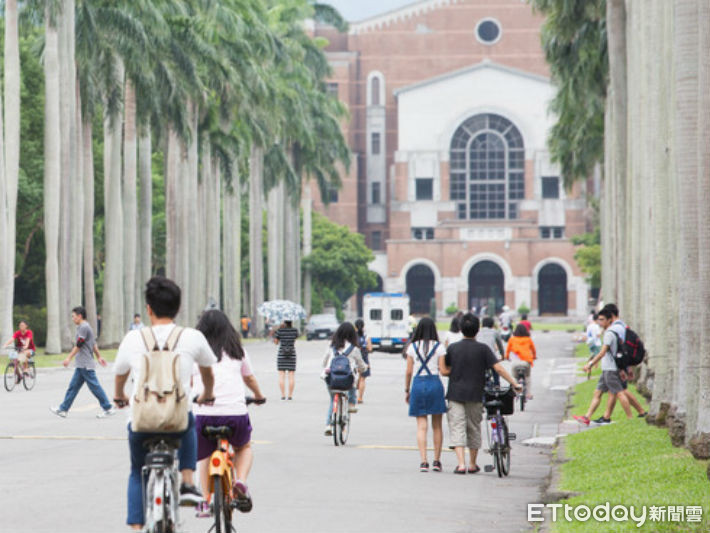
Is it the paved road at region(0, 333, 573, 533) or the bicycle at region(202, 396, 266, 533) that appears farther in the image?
the paved road at region(0, 333, 573, 533)

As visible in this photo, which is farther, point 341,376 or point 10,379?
point 10,379

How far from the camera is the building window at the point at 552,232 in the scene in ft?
338

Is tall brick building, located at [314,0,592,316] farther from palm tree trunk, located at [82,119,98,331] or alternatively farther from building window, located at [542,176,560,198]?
palm tree trunk, located at [82,119,98,331]

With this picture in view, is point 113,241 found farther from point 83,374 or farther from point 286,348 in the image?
point 83,374

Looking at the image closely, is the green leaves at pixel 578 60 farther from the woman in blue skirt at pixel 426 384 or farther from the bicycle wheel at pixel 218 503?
the bicycle wheel at pixel 218 503

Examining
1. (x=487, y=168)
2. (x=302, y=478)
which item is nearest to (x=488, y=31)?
(x=487, y=168)

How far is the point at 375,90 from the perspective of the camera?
110875 millimetres

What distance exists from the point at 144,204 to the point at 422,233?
183ft

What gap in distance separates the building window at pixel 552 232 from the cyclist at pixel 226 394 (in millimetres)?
94253

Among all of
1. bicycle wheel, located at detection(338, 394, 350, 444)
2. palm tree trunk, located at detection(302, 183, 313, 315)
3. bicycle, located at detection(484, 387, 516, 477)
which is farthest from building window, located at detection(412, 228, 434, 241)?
bicycle, located at detection(484, 387, 516, 477)

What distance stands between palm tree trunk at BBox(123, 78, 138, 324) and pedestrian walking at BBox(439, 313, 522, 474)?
116 feet

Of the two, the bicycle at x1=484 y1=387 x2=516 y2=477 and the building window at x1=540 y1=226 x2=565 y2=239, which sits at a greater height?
the building window at x1=540 y1=226 x2=565 y2=239

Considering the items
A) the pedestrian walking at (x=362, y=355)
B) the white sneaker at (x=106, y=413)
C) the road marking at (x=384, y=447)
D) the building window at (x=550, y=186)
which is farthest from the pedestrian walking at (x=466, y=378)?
the building window at (x=550, y=186)

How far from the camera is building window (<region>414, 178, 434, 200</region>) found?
10506 centimetres
